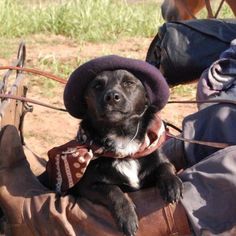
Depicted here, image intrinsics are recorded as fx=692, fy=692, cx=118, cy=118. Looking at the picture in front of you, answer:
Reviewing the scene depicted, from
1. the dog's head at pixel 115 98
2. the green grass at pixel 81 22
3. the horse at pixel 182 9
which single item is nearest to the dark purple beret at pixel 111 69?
the dog's head at pixel 115 98

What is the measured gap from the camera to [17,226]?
3082mm

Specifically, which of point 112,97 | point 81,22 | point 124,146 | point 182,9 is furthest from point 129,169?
point 81,22

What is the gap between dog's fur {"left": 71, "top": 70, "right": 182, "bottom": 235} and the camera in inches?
116

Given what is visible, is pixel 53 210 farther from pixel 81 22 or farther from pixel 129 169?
pixel 81 22

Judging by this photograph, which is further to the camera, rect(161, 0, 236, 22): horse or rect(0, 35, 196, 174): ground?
rect(161, 0, 236, 22): horse

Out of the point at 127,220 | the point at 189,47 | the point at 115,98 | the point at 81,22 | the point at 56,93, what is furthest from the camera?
the point at 81,22

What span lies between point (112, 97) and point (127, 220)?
1.71 ft

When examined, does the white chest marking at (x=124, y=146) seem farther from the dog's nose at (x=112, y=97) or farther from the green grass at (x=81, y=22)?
the green grass at (x=81, y=22)

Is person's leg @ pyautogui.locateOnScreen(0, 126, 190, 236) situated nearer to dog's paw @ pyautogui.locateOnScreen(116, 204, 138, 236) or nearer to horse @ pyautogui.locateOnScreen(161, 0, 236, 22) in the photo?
dog's paw @ pyautogui.locateOnScreen(116, 204, 138, 236)

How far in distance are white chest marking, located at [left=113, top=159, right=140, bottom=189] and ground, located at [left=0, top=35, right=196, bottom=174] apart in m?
0.78

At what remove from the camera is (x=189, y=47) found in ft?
12.3

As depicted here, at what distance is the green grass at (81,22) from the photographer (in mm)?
8727

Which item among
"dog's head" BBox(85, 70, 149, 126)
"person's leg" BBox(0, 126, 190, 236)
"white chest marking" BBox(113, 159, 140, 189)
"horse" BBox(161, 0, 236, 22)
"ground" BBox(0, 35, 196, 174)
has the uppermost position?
"dog's head" BBox(85, 70, 149, 126)

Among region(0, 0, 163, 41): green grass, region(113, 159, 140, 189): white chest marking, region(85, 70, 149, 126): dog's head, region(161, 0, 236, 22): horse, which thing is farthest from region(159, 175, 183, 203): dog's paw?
region(0, 0, 163, 41): green grass
